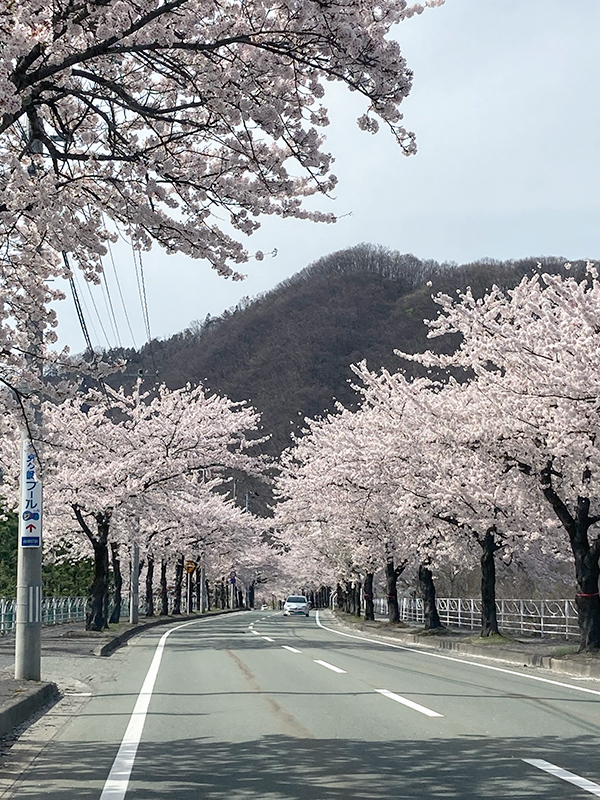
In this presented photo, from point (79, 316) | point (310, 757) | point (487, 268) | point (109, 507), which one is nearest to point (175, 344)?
point (487, 268)

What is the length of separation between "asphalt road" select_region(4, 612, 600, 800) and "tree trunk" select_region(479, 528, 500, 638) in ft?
34.0

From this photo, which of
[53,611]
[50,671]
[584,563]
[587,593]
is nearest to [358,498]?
[53,611]

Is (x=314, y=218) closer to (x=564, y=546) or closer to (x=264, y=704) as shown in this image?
(x=264, y=704)

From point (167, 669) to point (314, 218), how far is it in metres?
10.6

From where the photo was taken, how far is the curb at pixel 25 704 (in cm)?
918

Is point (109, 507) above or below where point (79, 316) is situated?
below

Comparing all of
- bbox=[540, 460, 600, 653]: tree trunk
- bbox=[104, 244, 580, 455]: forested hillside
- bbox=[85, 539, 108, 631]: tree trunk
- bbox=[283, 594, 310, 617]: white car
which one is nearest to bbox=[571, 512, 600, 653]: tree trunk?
bbox=[540, 460, 600, 653]: tree trunk

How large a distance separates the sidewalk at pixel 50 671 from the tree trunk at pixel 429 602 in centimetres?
1070

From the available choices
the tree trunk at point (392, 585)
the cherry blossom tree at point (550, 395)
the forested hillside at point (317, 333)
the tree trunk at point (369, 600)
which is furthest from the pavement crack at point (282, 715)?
the forested hillside at point (317, 333)

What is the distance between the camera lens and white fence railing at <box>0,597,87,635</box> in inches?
1138

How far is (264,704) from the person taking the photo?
11.1 meters

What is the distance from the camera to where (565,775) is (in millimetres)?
6809

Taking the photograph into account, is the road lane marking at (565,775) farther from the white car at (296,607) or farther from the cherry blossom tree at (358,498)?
the white car at (296,607)

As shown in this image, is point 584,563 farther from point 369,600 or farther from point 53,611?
point 369,600
